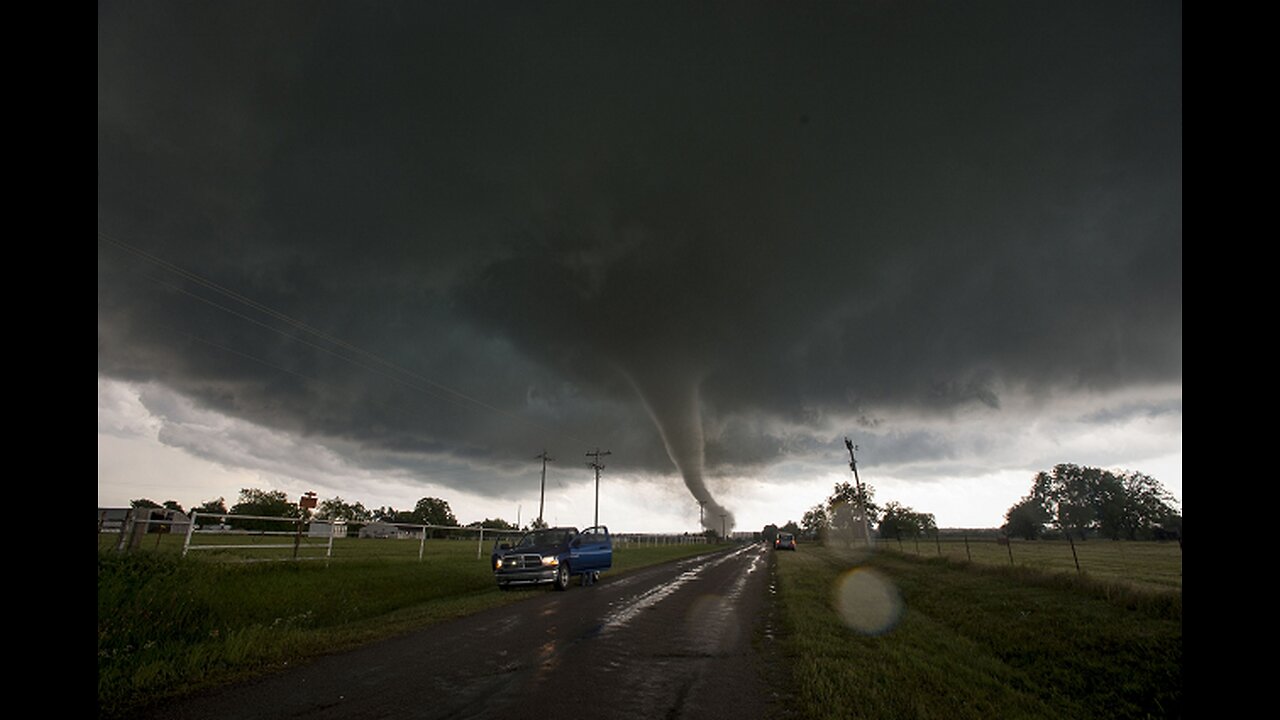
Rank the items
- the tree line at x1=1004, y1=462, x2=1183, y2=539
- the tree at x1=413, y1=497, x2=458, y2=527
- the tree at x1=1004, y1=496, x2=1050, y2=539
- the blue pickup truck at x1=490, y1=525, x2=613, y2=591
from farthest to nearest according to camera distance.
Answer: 1. the tree at x1=413, y1=497, x2=458, y2=527
2. the tree at x1=1004, y1=496, x2=1050, y2=539
3. the tree line at x1=1004, y1=462, x2=1183, y2=539
4. the blue pickup truck at x1=490, y1=525, x2=613, y2=591

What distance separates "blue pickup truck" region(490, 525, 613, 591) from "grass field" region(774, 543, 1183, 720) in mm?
6743

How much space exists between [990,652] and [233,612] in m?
15.1

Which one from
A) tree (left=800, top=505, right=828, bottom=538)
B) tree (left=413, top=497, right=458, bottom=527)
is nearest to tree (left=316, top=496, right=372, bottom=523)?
tree (left=413, top=497, right=458, bottom=527)

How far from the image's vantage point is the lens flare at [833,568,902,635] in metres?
13.0

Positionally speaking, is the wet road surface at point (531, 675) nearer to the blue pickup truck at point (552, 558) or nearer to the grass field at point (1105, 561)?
the grass field at point (1105, 561)

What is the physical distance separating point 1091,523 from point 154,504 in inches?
7572

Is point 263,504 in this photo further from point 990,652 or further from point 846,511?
point 990,652

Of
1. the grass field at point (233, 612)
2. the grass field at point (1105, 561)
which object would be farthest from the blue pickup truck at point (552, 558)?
the grass field at point (1105, 561)

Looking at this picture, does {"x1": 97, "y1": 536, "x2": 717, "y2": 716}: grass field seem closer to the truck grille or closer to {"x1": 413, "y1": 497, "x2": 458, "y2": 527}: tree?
the truck grille

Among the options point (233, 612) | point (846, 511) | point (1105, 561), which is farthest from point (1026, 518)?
point (233, 612)

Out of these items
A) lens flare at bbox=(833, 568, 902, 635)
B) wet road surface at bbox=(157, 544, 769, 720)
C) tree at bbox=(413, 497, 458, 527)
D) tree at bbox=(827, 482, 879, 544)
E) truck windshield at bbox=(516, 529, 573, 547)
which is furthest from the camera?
tree at bbox=(413, 497, 458, 527)

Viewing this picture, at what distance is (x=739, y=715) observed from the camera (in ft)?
22.1
